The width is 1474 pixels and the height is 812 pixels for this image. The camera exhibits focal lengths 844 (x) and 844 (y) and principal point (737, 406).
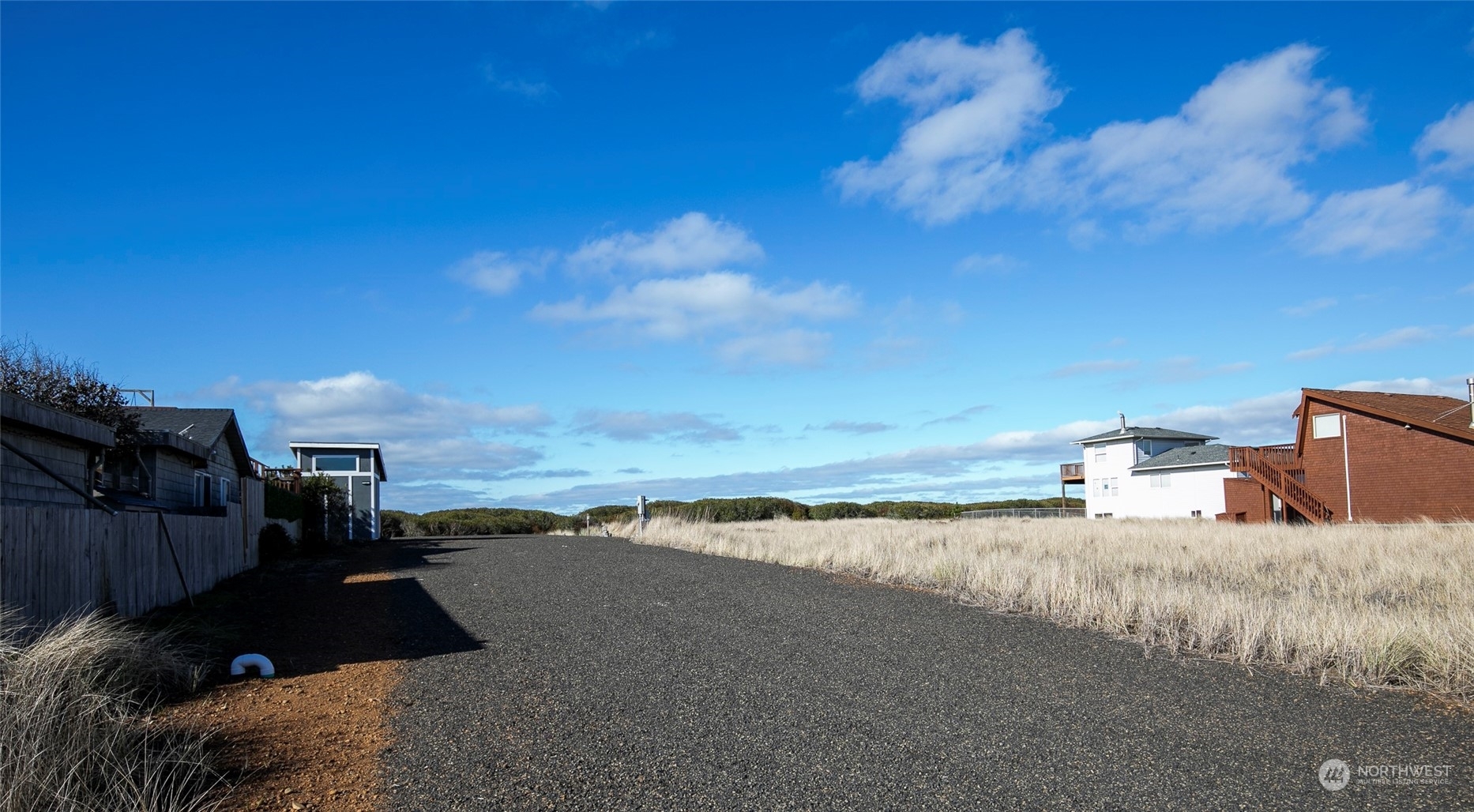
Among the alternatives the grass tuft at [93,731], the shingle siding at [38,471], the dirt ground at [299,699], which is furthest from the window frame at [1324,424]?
the shingle siding at [38,471]

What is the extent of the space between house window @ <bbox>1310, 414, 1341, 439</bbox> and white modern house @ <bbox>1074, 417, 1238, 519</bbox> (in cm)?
663

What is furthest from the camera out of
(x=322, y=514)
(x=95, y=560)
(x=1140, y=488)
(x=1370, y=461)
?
(x=1140, y=488)

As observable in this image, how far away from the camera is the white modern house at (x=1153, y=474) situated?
3847 centimetres

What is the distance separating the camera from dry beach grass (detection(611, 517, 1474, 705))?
712 cm

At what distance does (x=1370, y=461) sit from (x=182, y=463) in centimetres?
3503

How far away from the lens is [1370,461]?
28094 mm

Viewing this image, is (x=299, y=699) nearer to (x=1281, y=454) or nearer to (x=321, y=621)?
(x=321, y=621)

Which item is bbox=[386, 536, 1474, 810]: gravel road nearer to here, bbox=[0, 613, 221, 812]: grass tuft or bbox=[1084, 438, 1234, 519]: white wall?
bbox=[0, 613, 221, 812]: grass tuft

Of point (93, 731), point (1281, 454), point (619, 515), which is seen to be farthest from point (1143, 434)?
point (93, 731)

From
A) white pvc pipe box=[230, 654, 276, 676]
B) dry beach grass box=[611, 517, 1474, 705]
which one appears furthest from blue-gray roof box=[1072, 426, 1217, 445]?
white pvc pipe box=[230, 654, 276, 676]

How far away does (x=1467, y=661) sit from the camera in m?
6.55

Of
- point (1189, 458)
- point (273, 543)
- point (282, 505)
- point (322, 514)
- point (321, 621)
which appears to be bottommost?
point (321, 621)

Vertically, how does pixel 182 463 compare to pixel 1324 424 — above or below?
below

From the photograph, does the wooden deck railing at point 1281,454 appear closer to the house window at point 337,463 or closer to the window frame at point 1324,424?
the window frame at point 1324,424
